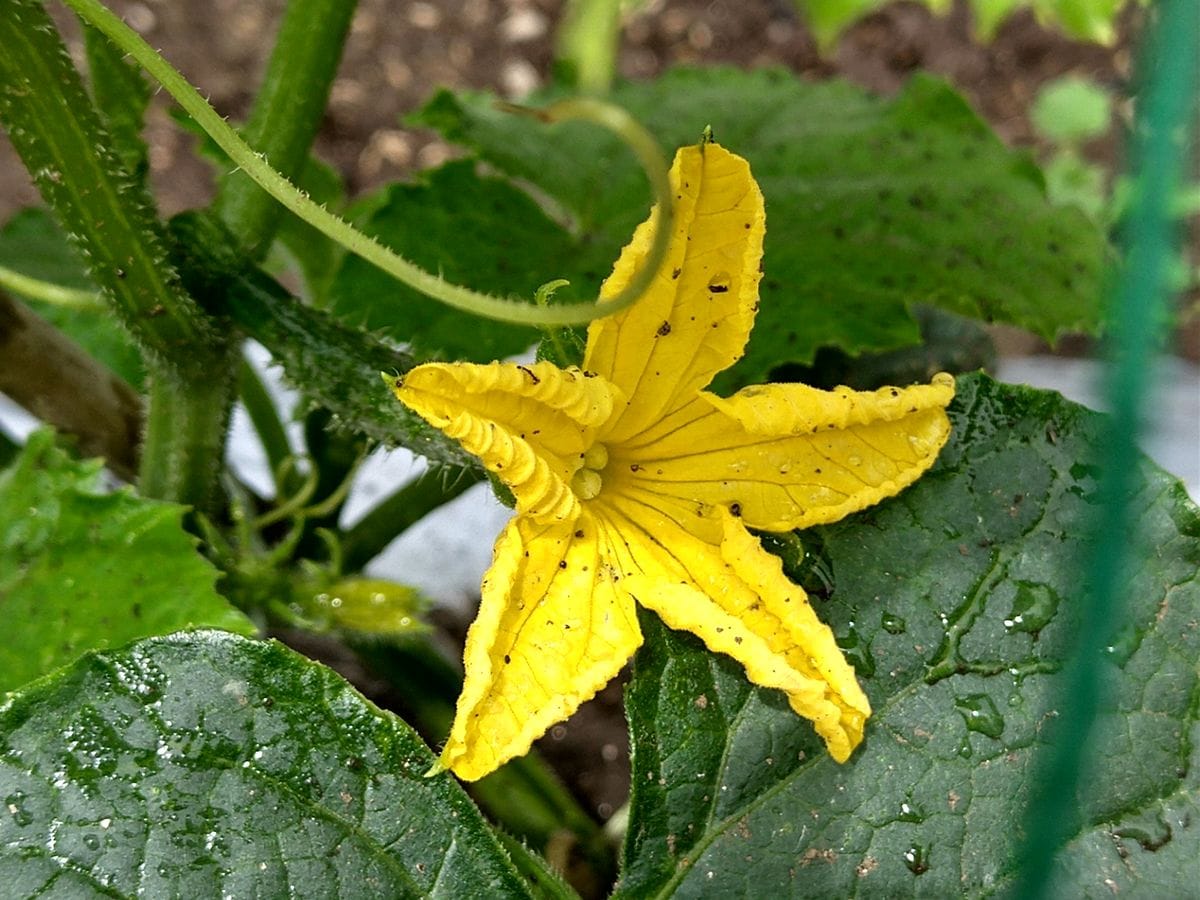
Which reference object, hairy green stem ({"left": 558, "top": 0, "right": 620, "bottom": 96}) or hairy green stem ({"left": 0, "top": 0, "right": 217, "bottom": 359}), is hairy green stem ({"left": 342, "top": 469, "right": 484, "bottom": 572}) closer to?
hairy green stem ({"left": 0, "top": 0, "right": 217, "bottom": 359})

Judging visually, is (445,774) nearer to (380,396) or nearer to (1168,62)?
(380,396)

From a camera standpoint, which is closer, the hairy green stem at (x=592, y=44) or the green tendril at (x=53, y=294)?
the green tendril at (x=53, y=294)

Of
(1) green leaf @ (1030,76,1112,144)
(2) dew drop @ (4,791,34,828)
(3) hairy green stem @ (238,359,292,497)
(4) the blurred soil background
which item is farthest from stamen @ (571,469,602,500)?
Result: (1) green leaf @ (1030,76,1112,144)

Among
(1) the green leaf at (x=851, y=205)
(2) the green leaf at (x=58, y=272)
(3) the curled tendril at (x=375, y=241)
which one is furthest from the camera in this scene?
(2) the green leaf at (x=58, y=272)

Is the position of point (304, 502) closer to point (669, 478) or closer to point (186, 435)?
point (186, 435)

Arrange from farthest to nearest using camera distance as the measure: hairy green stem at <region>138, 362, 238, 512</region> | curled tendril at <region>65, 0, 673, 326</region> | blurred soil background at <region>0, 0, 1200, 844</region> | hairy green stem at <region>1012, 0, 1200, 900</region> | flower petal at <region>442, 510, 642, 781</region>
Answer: blurred soil background at <region>0, 0, 1200, 844</region> → hairy green stem at <region>138, 362, 238, 512</region> → flower petal at <region>442, 510, 642, 781</region> → curled tendril at <region>65, 0, 673, 326</region> → hairy green stem at <region>1012, 0, 1200, 900</region>

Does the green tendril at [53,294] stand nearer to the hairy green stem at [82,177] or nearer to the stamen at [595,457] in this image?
the hairy green stem at [82,177]

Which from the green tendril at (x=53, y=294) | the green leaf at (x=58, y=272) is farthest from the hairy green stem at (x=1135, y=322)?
the green leaf at (x=58, y=272)
